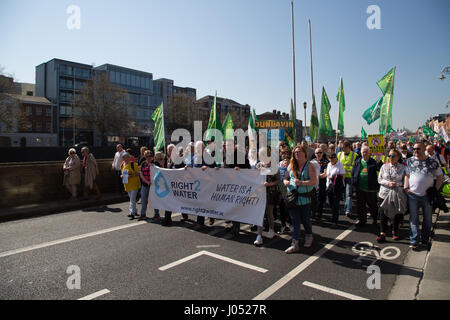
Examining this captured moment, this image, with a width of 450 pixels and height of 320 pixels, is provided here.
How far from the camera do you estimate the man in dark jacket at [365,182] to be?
21.3ft

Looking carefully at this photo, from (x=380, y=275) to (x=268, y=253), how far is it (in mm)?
1754

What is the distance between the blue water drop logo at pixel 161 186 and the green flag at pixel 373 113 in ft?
25.6

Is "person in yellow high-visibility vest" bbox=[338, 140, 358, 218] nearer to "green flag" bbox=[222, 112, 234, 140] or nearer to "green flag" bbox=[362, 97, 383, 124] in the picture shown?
"green flag" bbox=[362, 97, 383, 124]

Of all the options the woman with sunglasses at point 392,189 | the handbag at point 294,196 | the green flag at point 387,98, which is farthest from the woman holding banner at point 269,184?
the green flag at point 387,98

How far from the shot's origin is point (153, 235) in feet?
20.1

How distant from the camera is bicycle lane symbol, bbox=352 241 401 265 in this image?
4.83 metres

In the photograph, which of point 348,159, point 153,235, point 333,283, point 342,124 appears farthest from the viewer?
point 342,124

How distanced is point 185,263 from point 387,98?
27.7 feet

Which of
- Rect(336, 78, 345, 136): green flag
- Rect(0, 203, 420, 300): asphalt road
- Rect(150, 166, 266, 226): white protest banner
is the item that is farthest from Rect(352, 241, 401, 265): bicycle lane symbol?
Rect(336, 78, 345, 136): green flag

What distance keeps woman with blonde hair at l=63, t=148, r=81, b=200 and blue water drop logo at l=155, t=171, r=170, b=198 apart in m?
3.79

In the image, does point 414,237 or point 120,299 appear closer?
point 120,299

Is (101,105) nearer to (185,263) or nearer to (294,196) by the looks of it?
(185,263)
